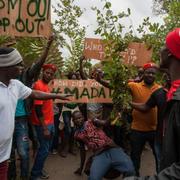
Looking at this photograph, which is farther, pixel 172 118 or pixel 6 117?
pixel 6 117

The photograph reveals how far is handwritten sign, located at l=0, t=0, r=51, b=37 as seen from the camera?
5160 millimetres

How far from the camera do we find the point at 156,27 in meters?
5.53

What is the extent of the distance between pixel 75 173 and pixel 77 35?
7.66 m

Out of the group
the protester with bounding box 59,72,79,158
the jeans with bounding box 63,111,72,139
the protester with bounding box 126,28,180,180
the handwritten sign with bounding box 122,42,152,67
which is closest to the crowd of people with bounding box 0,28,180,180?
the handwritten sign with bounding box 122,42,152,67

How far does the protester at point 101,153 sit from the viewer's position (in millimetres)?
5258

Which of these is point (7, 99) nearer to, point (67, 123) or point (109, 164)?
point (109, 164)

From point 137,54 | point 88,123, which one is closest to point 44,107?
point 88,123

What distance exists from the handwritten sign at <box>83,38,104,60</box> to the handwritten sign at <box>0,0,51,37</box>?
0.78 meters

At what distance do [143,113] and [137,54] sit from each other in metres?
0.77

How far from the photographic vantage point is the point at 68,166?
743 cm

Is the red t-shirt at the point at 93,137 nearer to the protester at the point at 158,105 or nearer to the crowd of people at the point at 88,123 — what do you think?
the crowd of people at the point at 88,123

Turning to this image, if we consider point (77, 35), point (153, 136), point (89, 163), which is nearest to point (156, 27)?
point (153, 136)

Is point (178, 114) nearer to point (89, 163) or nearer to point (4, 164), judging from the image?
point (4, 164)

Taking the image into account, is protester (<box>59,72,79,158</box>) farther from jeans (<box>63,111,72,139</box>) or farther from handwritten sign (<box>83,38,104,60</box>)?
handwritten sign (<box>83,38,104,60</box>)
